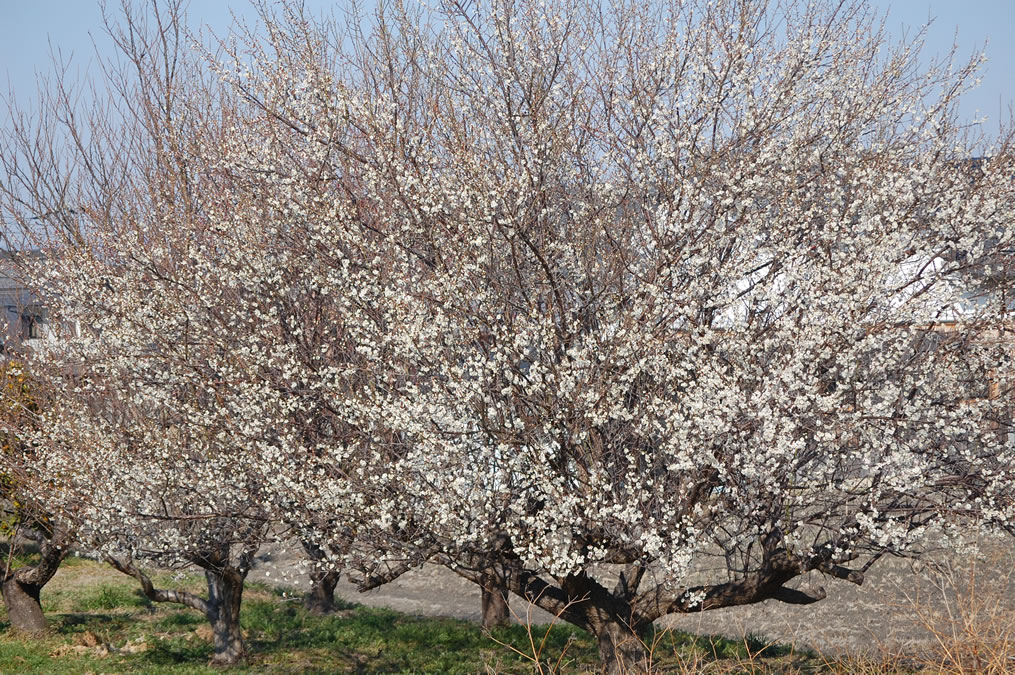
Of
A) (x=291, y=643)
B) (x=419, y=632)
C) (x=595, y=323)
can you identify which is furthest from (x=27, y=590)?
(x=595, y=323)

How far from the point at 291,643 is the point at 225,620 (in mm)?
1723

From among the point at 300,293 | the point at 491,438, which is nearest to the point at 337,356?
the point at 300,293

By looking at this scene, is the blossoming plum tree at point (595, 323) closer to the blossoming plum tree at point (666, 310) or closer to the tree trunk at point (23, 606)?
the blossoming plum tree at point (666, 310)

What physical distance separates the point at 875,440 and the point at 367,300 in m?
4.35

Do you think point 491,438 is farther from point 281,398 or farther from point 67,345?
point 67,345

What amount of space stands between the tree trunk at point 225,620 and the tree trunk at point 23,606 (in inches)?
127

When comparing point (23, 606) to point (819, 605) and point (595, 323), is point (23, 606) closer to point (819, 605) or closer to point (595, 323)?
point (595, 323)

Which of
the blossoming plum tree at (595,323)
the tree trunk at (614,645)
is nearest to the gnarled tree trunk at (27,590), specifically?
the blossoming plum tree at (595,323)

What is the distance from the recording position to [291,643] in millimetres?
12656

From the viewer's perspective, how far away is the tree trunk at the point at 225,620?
11.1 metres

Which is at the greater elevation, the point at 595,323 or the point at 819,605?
the point at 595,323

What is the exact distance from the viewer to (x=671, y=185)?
25.2ft

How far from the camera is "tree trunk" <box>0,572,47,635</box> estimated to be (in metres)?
12.5

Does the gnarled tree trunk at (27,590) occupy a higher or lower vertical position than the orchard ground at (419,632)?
higher
